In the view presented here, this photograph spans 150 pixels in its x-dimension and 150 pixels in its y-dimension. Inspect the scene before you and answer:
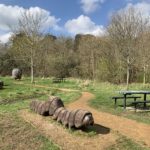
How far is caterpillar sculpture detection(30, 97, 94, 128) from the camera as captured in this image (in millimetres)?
10570

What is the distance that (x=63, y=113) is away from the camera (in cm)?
1168

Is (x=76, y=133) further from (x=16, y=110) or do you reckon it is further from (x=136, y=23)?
(x=136, y=23)

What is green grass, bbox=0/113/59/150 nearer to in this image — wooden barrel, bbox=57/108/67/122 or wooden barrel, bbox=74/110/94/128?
wooden barrel, bbox=57/108/67/122

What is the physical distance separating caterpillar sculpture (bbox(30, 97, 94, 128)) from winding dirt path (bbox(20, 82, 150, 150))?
0.30 meters

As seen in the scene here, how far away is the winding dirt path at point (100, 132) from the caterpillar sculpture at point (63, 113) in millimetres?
303

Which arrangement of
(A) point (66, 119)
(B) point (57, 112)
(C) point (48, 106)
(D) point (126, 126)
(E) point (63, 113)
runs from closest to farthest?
(A) point (66, 119), (E) point (63, 113), (D) point (126, 126), (B) point (57, 112), (C) point (48, 106)

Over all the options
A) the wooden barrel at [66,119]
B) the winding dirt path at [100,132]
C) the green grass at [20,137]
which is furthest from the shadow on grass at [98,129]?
the green grass at [20,137]

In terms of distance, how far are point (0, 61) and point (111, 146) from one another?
4768 cm

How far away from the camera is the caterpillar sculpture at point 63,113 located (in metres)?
10.6

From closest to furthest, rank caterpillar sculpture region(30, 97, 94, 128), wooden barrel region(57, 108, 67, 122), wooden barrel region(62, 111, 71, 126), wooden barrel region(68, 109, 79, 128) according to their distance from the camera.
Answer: caterpillar sculpture region(30, 97, 94, 128) → wooden barrel region(68, 109, 79, 128) → wooden barrel region(62, 111, 71, 126) → wooden barrel region(57, 108, 67, 122)

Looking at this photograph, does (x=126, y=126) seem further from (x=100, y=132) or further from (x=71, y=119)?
(x=71, y=119)

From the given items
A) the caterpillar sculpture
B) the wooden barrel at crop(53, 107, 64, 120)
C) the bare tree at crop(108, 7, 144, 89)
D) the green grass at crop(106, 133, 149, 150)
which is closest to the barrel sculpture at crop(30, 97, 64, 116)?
the caterpillar sculpture

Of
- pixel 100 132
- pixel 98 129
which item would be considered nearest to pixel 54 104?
pixel 98 129

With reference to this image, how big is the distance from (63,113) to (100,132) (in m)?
1.56
